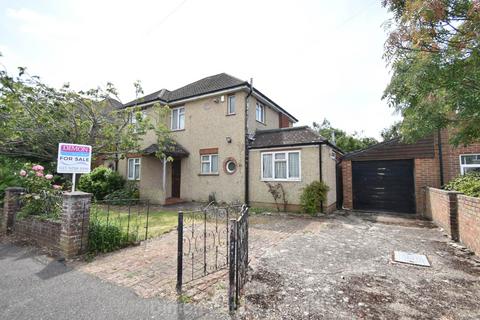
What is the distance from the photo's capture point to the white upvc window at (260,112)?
1356 centimetres

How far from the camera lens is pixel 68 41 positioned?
21.8 feet

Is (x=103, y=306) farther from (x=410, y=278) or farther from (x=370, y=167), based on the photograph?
(x=370, y=167)

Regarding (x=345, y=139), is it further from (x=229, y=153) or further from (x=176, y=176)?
(x=176, y=176)

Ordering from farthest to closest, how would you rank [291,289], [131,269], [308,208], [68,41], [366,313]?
1. [308,208]
2. [68,41]
3. [131,269]
4. [291,289]
5. [366,313]

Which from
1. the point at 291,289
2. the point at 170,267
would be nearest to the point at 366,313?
the point at 291,289

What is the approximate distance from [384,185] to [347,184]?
1734 millimetres

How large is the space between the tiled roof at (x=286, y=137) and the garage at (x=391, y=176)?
9.50 ft

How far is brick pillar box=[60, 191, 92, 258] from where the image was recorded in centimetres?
488

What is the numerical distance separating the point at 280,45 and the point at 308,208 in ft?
21.9

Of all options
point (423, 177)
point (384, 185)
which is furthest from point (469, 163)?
point (384, 185)

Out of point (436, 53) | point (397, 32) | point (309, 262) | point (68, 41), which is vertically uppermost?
point (68, 41)

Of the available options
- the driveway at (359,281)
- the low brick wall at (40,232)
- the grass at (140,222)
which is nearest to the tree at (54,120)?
the grass at (140,222)

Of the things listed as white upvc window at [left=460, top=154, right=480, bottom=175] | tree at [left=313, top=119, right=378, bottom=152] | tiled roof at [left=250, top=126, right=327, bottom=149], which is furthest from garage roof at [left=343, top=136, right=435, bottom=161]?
tree at [left=313, top=119, right=378, bottom=152]

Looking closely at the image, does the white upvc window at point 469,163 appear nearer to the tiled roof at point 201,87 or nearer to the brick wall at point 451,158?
the brick wall at point 451,158
